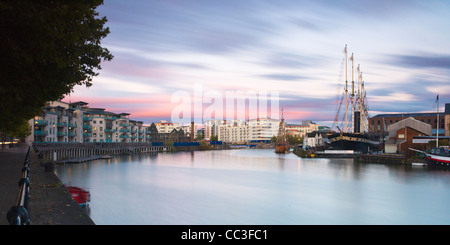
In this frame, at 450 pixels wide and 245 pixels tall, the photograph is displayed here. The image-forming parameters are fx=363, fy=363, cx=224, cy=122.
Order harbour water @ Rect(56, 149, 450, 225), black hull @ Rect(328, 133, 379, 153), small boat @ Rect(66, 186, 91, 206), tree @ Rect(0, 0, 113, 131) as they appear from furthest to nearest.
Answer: black hull @ Rect(328, 133, 379, 153)
harbour water @ Rect(56, 149, 450, 225)
small boat @ Rect(66, 186, 91, 206)
tree @ Rect(0, 0, 113, 131)

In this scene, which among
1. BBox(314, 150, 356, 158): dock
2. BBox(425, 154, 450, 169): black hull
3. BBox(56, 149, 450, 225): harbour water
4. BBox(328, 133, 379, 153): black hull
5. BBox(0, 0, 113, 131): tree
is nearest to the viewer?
BBox(0, 0, 113, 131): tree

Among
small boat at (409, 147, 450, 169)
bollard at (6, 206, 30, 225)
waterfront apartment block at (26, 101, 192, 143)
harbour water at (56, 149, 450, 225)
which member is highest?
waterfront apartment block at (26, 101, 192, 143)

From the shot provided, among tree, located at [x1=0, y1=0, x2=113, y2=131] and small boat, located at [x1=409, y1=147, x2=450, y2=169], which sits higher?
tree, located at [x1=0, y1=0, x2=113, y2=131]

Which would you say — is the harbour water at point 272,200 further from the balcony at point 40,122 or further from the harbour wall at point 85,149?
→ the balcony at point 40,122

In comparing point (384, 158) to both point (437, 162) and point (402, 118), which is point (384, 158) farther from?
point (402, 118)

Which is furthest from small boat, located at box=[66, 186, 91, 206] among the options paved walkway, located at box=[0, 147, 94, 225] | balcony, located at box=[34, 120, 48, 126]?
balcony, located at box=[34, 120, 48, 126]

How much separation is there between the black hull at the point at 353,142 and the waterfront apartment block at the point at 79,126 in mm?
66790

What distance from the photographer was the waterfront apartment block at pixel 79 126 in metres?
79.8

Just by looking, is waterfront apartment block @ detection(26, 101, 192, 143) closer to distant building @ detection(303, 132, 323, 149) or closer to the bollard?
the bollard

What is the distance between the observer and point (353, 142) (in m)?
91.3

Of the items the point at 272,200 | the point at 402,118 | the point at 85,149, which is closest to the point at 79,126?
the point at 85,149

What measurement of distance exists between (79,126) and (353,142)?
242 feet

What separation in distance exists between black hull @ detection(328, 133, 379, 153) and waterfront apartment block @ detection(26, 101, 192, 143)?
2630 inches

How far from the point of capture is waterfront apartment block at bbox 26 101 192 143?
262ft
